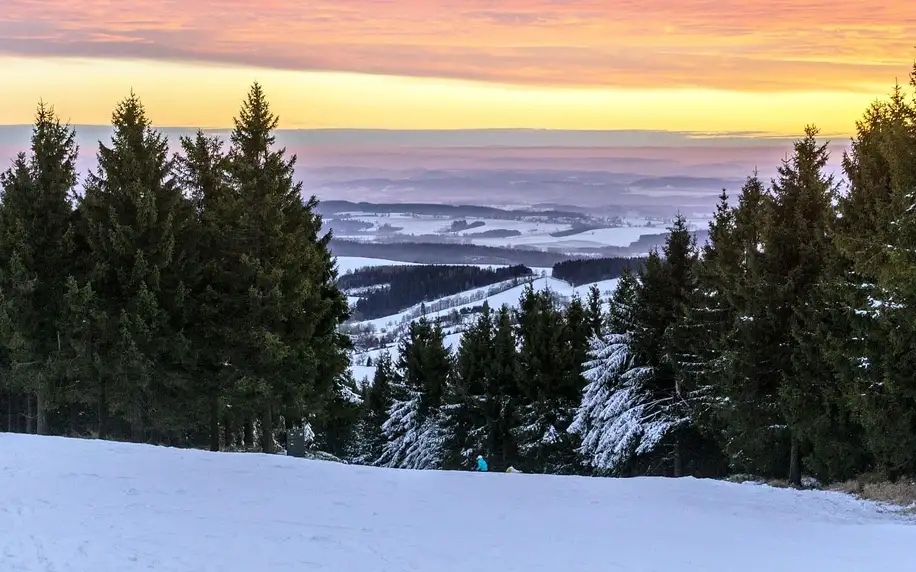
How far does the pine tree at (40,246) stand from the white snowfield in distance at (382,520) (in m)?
5.94

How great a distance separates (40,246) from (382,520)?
663 inches

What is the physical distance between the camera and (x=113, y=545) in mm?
12492

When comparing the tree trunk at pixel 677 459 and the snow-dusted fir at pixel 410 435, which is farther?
the snow-dusted fir at pixel 410 435

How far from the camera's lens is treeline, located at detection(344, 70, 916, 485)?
20188mm

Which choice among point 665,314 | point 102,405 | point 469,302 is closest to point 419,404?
point 665,314

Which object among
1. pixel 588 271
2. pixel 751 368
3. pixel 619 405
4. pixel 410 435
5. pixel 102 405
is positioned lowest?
pixel 410 435

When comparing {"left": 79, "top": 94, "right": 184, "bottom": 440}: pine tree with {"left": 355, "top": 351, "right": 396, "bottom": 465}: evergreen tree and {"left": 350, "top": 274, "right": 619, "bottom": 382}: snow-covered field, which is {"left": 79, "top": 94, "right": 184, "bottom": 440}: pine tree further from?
{"left": 350, "top": 274, "right": 619, "bottom": 382}: snow-covered field

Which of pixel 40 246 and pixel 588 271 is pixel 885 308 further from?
pixel 588 271

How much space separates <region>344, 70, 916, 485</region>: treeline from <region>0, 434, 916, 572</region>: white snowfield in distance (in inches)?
137

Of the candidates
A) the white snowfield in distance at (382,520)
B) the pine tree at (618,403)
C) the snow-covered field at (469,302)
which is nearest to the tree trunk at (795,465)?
the white snowfield in distance at (382,520)

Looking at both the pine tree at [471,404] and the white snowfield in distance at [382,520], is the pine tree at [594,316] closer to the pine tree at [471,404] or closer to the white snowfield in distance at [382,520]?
the pine tree at [471,404]

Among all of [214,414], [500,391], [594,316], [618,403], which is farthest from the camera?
[594,316]

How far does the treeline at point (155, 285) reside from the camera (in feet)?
80.0

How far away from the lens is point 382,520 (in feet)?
51.0
